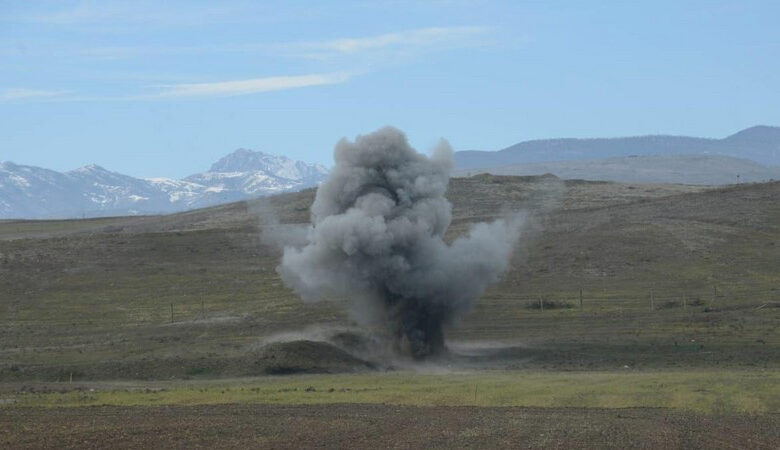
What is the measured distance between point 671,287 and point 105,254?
5302cm

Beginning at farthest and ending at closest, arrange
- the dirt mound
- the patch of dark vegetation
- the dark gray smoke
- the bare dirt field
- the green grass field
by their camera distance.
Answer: the patch of dark vegetation → the dark gray smoke → the dirt mound → the green grass field → the bare dirt field

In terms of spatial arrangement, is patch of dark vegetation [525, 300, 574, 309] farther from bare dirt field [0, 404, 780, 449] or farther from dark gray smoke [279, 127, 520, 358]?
bare dirt field [0, 404, 780, 449]

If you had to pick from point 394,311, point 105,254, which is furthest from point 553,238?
point 394,311

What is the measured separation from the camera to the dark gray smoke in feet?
228

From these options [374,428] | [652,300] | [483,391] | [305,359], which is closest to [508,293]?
[652,300]

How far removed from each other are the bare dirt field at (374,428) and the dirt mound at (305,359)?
44.9ft

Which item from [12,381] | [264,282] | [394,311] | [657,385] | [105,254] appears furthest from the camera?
[105,254]

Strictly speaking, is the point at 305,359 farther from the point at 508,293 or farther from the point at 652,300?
the point at 508,293

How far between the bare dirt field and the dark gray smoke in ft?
61.6

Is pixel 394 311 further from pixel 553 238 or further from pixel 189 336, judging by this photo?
pixel 553 238

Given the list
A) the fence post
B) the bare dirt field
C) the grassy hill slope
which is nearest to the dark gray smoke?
the grassy hill slope

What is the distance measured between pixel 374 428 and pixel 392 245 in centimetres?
2561

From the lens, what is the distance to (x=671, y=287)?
Result: 95.9 m

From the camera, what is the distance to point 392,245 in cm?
6975
